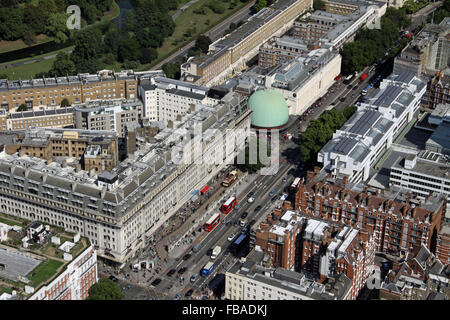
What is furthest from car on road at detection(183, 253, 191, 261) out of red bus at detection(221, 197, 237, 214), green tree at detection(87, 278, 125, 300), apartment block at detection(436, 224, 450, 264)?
apartment block at detection(436, 224, 450, 264)

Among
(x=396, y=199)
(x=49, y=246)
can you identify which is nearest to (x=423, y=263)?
(x=396, y=199)

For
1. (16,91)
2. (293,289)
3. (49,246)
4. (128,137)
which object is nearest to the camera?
(293,289)

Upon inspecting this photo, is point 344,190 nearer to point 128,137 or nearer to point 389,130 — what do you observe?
point 389,130

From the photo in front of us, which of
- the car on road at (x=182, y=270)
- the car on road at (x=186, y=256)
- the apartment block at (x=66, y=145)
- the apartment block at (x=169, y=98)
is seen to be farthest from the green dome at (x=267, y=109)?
the car on road at (x=182, y=270)

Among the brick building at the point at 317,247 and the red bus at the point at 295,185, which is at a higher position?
the brick building at the point at 317,247

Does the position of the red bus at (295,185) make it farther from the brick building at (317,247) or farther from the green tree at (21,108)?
the green tree at (21,108)

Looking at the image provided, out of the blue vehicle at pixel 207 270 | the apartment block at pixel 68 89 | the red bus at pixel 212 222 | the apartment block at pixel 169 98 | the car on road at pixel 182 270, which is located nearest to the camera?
the blue vehicle at pixel 207 270

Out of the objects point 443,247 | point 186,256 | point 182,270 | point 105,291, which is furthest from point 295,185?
point 105,291
